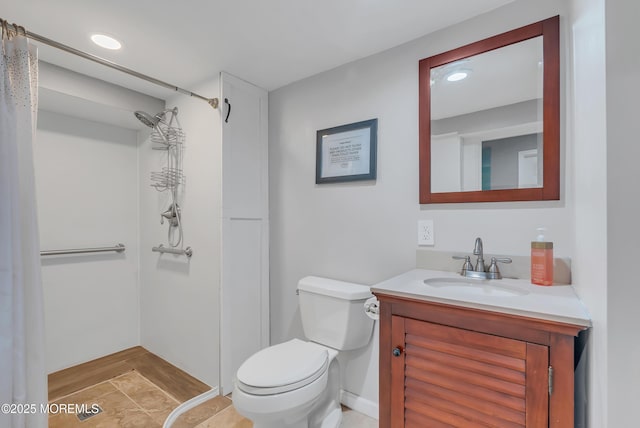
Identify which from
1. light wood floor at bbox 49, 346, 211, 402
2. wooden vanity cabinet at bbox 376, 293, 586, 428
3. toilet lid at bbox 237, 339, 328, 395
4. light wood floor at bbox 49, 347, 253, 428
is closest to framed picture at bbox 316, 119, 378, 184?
wooden vanity cabinet at bbox 376, 293, 586, 428

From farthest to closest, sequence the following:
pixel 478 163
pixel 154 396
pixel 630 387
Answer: pixel 154 396
pixel 478 163
pixel 630 387

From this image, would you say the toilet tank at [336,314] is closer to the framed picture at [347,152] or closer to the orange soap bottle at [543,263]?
the framed picture at [347,152]

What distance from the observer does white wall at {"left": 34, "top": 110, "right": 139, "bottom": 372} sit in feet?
7.28

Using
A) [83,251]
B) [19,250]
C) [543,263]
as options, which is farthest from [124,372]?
[543,263]

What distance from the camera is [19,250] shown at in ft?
3.81

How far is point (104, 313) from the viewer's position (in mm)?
2494

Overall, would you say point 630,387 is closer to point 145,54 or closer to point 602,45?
point 602,45

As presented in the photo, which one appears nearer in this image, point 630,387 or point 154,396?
point 630,387

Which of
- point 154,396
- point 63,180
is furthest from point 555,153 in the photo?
point 63,180

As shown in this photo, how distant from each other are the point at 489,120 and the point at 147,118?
90.0 inches

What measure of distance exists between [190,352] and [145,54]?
2.00 meters

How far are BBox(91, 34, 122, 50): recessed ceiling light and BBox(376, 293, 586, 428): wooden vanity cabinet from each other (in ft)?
6.36

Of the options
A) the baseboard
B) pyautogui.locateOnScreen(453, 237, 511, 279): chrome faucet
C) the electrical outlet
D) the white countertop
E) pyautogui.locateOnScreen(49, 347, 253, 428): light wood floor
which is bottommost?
pyautogui.locateOnScreen(49, 347, 253, 428): light wood floor

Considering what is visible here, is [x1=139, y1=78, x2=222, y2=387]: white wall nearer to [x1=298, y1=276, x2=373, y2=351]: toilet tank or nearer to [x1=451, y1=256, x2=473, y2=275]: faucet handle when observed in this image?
[x1=298, y1=276, x2=373, y2=351]: toilet tank
